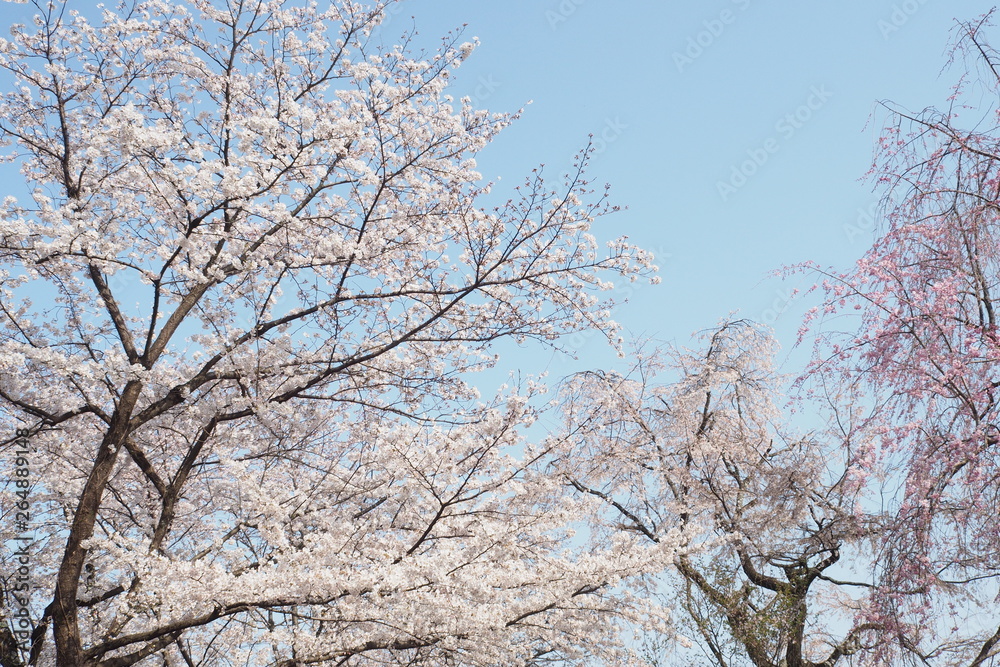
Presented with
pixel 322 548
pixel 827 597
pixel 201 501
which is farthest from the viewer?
pixel 827 597

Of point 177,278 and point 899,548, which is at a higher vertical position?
point 177,278

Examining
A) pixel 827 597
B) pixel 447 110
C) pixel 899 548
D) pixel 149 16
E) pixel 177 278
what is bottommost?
pixel 899 548

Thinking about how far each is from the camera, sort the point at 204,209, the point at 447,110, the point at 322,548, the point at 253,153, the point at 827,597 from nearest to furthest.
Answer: the point at 322,548, the point at 253,153, the point at 204,209, the point at 447,110, the point at 827,597

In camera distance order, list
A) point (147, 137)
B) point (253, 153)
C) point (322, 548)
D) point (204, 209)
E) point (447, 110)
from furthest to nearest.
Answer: point (447, 110) → point (204, 209) → point (253, 153) → point (147, 137) → point (322, 548)

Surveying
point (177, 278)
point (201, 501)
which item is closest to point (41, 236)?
point (177, 278)

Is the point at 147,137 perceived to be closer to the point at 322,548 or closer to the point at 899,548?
the point at 322,548

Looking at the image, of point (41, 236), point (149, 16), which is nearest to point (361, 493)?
point (41, 236)

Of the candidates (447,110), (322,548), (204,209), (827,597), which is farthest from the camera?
(827,597)

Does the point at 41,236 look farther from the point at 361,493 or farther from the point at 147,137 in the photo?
the point at 361,493

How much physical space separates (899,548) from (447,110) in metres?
5.30

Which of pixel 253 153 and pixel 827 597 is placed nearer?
pixel 253 153

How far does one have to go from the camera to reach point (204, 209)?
6594mm

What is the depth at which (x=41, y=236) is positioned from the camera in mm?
6355

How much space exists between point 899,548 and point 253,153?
5.86 m
